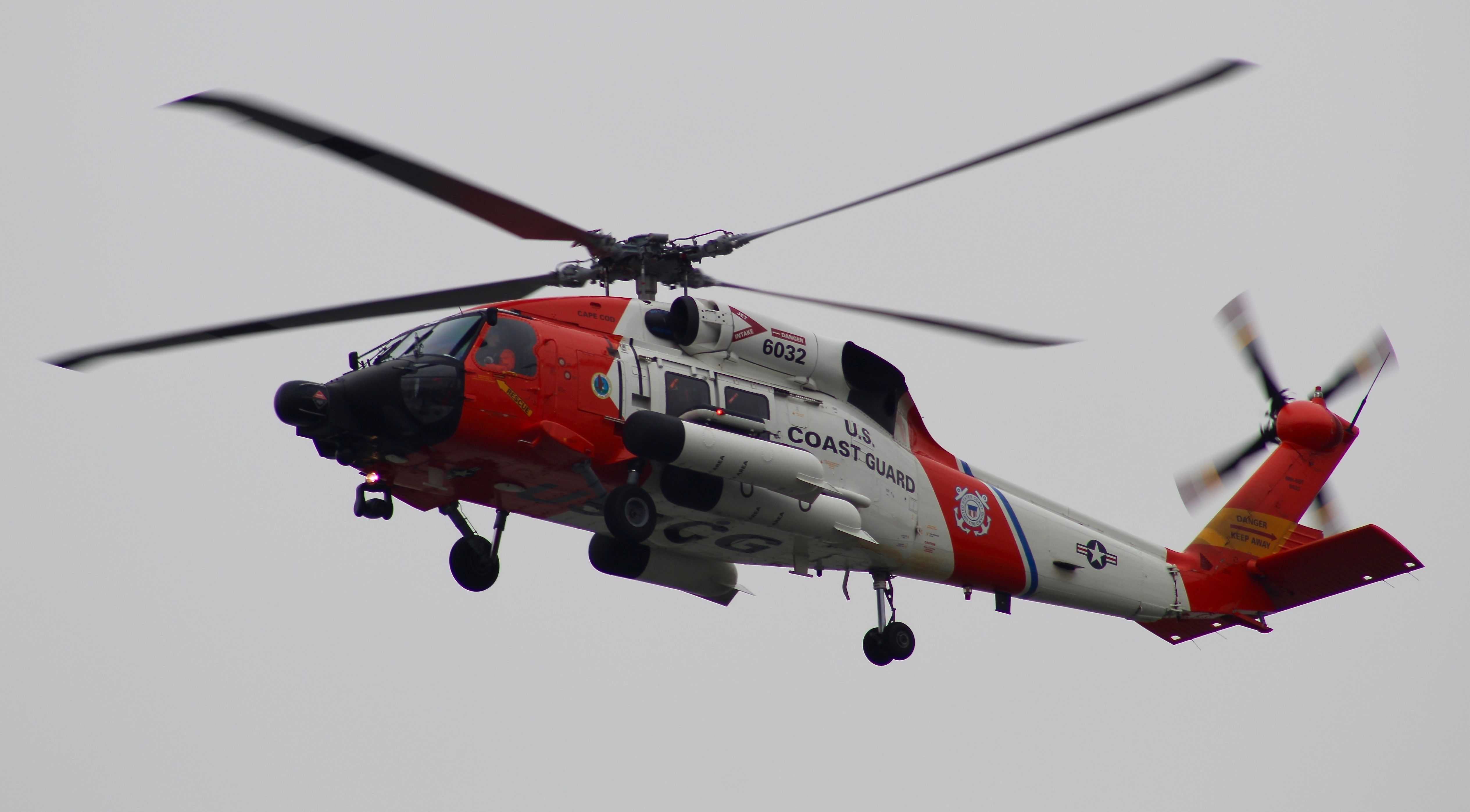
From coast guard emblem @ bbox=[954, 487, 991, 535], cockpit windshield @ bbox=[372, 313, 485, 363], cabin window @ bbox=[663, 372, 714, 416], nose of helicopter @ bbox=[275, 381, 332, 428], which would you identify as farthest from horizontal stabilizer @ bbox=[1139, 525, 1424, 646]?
nose of helicopter @ bbox=[275, 381, 332, 428]

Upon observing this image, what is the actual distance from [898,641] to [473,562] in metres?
4.94

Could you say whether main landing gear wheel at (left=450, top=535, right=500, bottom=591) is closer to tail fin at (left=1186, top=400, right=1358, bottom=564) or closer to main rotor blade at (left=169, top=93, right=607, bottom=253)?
main rotor blade at (left=169, top=93, right=607, bottom=253)

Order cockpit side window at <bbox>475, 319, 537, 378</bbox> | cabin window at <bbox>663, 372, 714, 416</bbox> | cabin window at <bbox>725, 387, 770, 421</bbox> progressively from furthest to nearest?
1. cabin window at <bbox>725, 387, 770, 421</bbox>
2. cabin window at <bbox>663, 372, 714, 416</bbox>
3. cockpit side window at <bbox>475, 319, 537, 378</bbox>

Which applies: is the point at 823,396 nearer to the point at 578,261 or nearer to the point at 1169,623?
the point at 578,261

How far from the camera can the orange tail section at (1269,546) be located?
18719mm

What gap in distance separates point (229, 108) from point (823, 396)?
7.65 meters

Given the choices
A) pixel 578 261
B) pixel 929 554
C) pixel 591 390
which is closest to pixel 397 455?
pixel 591 390

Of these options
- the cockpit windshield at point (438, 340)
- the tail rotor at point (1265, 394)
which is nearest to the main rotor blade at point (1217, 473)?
the tail rotor at point (1265, 394)

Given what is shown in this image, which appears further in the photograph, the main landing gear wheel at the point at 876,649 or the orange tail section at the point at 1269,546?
the orange tail section at the point at 1269,546

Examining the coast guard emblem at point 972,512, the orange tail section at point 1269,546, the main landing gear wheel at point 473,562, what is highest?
the orange tail section at point 1269,546

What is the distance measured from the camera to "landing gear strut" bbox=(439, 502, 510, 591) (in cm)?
1491

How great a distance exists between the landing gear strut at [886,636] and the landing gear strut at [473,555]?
4357 millimetres

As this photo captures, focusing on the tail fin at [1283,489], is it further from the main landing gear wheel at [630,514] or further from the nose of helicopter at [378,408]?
the nose of helicopter at [378,408]

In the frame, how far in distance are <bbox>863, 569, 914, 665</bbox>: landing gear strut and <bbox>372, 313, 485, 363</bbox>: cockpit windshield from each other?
5.61 metres
